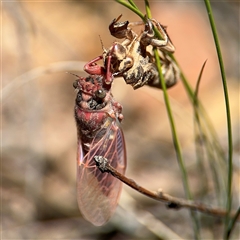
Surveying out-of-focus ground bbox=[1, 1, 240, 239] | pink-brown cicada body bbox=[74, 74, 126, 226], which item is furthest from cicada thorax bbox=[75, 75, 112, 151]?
out-of-focus ground bbox=[1, 1, 240, 239]

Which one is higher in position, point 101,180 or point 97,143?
point 97,143

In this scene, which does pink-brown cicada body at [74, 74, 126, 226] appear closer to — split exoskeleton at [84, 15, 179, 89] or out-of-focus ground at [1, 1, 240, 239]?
split exoskeleton at [84, 15, 179, 89]

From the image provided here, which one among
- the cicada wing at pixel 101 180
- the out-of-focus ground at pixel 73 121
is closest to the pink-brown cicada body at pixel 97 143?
the cicada wing at pixel 101 180

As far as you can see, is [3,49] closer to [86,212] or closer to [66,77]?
[66,77]

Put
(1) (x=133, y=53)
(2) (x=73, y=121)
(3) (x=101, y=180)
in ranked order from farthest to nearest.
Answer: (2) (x=73, y=121) → (3) (x=101, y=180) → (1) (x=133, y=53)

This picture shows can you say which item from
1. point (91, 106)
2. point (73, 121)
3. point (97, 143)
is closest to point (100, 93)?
point (91, 106)

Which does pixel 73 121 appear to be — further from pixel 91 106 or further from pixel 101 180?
pixel 91 106
